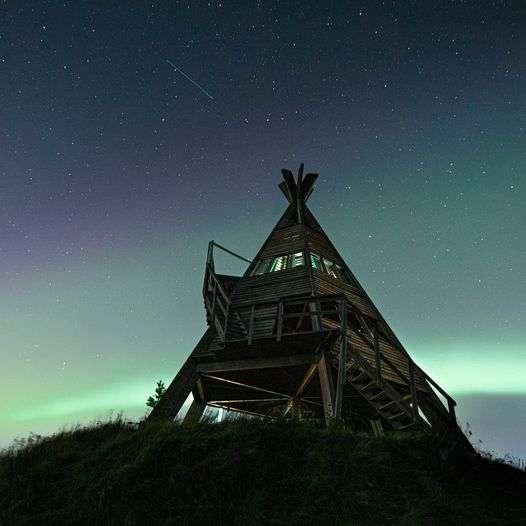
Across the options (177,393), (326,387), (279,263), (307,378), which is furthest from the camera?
(279,263)

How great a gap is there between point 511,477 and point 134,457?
693 centimetres

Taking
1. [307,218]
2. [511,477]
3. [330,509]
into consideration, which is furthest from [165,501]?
[307,218]

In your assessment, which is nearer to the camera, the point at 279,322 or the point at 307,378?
the point at 279,322

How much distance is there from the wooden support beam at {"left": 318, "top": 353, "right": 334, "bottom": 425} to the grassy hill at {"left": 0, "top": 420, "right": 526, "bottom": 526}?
2936mm

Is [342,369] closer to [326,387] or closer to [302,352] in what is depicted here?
[326,387]

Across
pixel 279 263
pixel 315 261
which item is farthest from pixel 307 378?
pixel 279 263

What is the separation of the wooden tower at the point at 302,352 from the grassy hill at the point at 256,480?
7.14 ft

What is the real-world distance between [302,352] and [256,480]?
240 inches

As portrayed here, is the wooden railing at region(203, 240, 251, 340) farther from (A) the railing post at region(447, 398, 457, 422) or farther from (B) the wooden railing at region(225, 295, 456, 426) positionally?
(A) the railing post at region(447, 398, 457, 422)

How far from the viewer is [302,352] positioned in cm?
1273

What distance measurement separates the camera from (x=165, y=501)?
253 inches

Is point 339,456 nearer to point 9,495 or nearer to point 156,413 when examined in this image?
point 9,495

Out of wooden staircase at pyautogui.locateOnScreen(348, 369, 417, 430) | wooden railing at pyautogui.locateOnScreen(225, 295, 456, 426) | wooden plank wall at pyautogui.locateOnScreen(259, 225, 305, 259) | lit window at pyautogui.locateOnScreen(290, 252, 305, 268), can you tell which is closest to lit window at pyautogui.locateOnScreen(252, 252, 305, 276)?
lit window at pyautogui.locateOnScreen(290, 252, 305, 268)

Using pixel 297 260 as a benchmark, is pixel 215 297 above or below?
below
